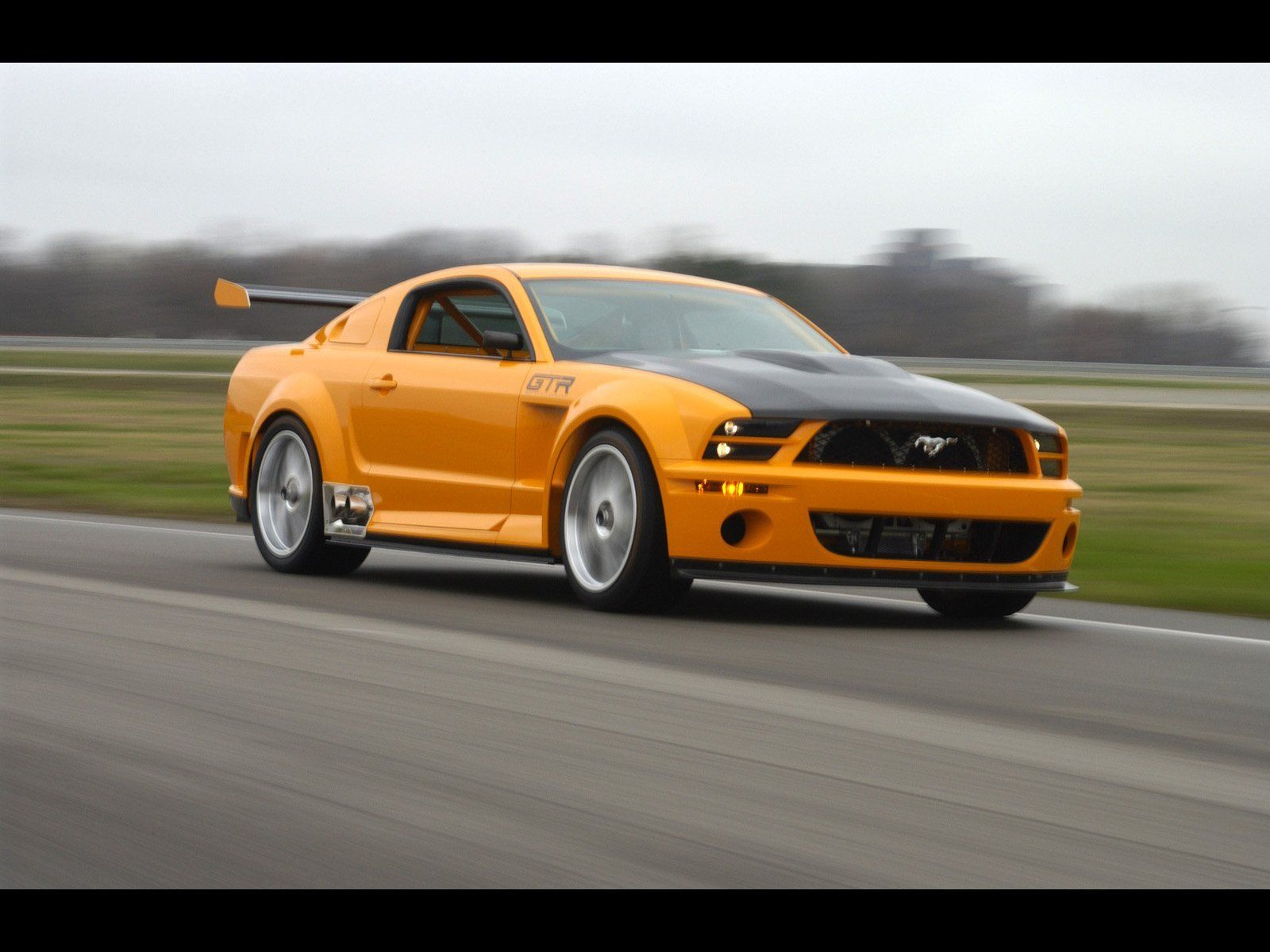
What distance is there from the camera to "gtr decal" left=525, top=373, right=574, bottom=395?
329 inches

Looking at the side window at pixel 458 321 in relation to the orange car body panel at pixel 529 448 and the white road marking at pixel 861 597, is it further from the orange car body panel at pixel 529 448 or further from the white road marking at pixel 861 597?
the white road marking at pixel 861 597

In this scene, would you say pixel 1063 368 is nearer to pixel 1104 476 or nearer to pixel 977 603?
pixel 1104 476

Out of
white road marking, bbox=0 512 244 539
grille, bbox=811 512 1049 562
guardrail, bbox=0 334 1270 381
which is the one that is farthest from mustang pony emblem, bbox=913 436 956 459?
guardrail, bbox=0 334 1270 381

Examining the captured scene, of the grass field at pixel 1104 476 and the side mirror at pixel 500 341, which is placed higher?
the side mirror at pixel 500 341

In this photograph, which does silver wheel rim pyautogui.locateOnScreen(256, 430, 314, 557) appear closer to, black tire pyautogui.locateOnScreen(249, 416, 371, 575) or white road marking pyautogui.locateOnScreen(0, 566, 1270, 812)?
black tire pyautogui.locateOnScreen(249, 416, 371, 575)

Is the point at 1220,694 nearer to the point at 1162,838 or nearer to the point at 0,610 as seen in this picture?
the point at 1162,838

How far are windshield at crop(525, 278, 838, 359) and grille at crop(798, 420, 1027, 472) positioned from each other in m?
1.24

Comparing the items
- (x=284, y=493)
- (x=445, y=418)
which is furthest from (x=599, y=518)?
(x=284, y=493)

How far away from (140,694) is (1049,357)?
186 ft

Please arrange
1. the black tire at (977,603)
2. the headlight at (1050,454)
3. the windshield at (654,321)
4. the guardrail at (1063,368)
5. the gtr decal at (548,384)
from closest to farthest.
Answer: the headlight at (1050,454) → the gtr decal at (548,384) → the black tire at (977,603) → the windshield at (654,321) → the guardrail at (1063,368)

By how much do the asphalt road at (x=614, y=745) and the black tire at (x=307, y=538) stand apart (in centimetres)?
109

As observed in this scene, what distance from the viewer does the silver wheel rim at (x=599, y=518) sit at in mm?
7941

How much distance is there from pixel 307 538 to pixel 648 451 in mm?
2480

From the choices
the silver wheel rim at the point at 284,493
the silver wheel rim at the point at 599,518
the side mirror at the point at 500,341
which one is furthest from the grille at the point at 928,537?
the silver wheel rim at the point at 284,493
